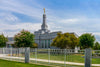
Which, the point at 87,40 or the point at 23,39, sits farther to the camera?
the point at 87,40

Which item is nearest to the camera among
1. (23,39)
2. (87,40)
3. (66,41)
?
(66,41)

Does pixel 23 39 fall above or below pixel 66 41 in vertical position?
above

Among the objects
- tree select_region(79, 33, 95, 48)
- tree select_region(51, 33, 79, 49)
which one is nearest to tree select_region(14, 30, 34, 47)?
tree select_region(51, 33, 79, 49)

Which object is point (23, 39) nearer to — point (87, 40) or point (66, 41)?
point (66, 41)

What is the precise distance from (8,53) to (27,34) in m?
9.37

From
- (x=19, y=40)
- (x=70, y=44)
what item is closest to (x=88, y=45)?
(x=70, y=44)

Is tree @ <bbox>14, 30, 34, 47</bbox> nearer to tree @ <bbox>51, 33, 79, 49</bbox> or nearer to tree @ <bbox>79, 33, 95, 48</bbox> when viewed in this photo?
tree @ <bbox>51, 33, 79, 49</bbox>

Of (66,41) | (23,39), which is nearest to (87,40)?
(66,41)

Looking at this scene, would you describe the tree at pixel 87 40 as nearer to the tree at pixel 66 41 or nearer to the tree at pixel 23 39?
the tree at pixel 66 41

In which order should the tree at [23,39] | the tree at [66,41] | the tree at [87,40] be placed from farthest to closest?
1. the tree at [87,40]
2. the tree at [23,39]
3. the tree at [66,41]

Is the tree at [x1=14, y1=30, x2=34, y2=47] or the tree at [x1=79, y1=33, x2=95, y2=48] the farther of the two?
the tree at [x1=79, y1=33, x2=95, y2=48]

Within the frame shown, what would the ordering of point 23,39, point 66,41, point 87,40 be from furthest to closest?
point 87,40 → point 23,39 → point 66,41

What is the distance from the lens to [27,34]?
1103 inches

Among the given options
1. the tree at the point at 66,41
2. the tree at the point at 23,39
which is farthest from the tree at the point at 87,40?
the tree at the point at 23,39
